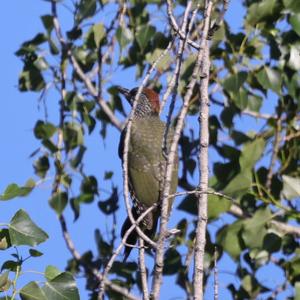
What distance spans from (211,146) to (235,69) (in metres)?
0.64

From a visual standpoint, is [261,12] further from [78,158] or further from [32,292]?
[32,292]

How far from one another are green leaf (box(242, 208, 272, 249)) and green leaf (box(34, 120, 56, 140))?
129 centimetres

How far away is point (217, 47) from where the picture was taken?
5094 mm

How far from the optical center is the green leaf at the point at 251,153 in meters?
4.62

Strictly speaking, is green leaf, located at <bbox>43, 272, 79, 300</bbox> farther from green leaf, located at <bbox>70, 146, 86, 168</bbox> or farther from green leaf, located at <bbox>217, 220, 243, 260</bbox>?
green leaf, located at <bbox>70, 146, 86, 168</bbox>

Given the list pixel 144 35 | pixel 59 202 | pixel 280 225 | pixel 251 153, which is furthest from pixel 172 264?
pixel 144 35

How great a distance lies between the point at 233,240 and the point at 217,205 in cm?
29

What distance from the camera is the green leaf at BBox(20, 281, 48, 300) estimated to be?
326cm

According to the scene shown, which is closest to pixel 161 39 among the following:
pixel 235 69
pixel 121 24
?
pixel 121 24

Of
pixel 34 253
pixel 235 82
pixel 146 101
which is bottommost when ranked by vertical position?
pixel 34 253

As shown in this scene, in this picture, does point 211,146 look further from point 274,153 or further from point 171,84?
point 171,84

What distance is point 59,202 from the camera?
5559 mm

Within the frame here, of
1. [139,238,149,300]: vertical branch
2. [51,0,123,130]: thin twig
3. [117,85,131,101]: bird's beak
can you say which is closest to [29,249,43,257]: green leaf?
[139,238,149,300]: vertical branch

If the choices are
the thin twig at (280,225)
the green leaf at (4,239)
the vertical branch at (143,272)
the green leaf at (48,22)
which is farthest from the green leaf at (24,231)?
the green leaf at (48,22)
